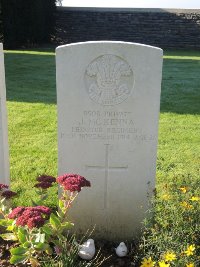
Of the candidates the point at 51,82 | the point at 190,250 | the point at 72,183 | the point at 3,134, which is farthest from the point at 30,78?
the point at 190,250

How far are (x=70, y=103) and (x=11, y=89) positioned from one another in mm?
5952

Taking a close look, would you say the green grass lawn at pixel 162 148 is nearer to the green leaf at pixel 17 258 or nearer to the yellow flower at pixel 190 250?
the yellow flower at pixel 190 250

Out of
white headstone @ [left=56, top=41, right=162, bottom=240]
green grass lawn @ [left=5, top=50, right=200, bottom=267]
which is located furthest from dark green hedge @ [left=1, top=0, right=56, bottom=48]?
white headstone @ [left=56, top=41, right=162, bottom=240]

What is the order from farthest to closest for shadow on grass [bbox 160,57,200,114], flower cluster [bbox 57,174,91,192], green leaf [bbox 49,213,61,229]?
1. shadow on grass [bbox 160,57,200,114]
2. green leaf [bbox 49,213,61,229]
3. flower cluster [bbox 57,174,91,192]

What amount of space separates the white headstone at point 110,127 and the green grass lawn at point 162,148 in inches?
11.9

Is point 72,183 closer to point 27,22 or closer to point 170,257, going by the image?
point 170,257

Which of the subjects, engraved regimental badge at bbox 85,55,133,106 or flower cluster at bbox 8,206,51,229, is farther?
engraved regimental badge at bbox 85,55,133,106

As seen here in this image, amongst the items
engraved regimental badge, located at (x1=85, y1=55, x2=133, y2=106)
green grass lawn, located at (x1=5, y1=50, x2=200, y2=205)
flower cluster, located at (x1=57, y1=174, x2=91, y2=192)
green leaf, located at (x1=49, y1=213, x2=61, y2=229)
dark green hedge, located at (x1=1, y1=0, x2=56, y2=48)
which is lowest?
green grass lawn, located at (x1=5, y1=50, x2=200, y2=205)

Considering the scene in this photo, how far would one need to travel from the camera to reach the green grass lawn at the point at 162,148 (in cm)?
276

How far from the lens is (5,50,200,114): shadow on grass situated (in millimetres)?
7835

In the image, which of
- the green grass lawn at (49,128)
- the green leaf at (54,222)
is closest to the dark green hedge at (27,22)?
the green grass lawn at (49,128)

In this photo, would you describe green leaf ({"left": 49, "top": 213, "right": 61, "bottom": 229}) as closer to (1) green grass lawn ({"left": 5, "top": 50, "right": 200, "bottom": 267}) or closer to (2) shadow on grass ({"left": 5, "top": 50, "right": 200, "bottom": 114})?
(1) green grass lawn ({"left": 5, "top": 50, "right": 200, "bottom": 267})

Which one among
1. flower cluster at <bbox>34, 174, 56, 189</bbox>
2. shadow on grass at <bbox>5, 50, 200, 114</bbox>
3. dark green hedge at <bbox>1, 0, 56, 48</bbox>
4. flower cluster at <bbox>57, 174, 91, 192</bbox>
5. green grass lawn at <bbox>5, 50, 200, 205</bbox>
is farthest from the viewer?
dark green hedge at <bbox>1, 0, 56, 48</bbox>

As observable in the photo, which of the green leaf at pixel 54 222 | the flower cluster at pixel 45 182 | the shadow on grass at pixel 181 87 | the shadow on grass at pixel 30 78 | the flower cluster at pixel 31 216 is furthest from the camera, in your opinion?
the shadow on grass at pixel 30 78
